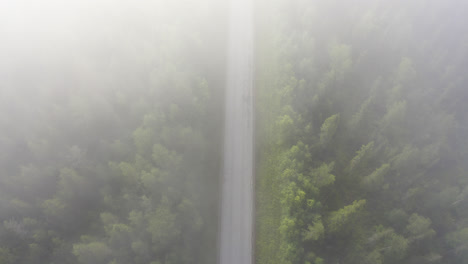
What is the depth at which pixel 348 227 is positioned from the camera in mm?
29625

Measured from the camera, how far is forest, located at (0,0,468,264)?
1137 inches

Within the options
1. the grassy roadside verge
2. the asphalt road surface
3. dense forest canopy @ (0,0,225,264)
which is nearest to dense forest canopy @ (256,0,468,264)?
the grassy roadside verge

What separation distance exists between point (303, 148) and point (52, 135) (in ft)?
105

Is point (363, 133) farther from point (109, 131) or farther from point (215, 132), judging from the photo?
point (109, 131)

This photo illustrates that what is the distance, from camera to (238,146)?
37219mm

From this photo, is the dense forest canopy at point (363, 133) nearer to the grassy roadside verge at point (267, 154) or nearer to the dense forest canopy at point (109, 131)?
the grassy roadside verge at point (267, 154)

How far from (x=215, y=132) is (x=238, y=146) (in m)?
3.99

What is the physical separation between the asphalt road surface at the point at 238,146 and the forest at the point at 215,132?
1195 millimetres

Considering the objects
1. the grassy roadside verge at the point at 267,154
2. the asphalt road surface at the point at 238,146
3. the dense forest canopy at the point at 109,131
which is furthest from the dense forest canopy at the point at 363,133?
the dense forest canopy at the point at 109,131

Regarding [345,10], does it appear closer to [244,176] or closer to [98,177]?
[244,176]

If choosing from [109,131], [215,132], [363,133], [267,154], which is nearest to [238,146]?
[215,132]

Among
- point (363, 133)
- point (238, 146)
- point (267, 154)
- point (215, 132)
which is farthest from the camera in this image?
point (215, 132)

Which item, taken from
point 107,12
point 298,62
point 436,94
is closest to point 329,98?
point 298,62

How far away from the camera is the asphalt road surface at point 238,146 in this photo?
107 feet
